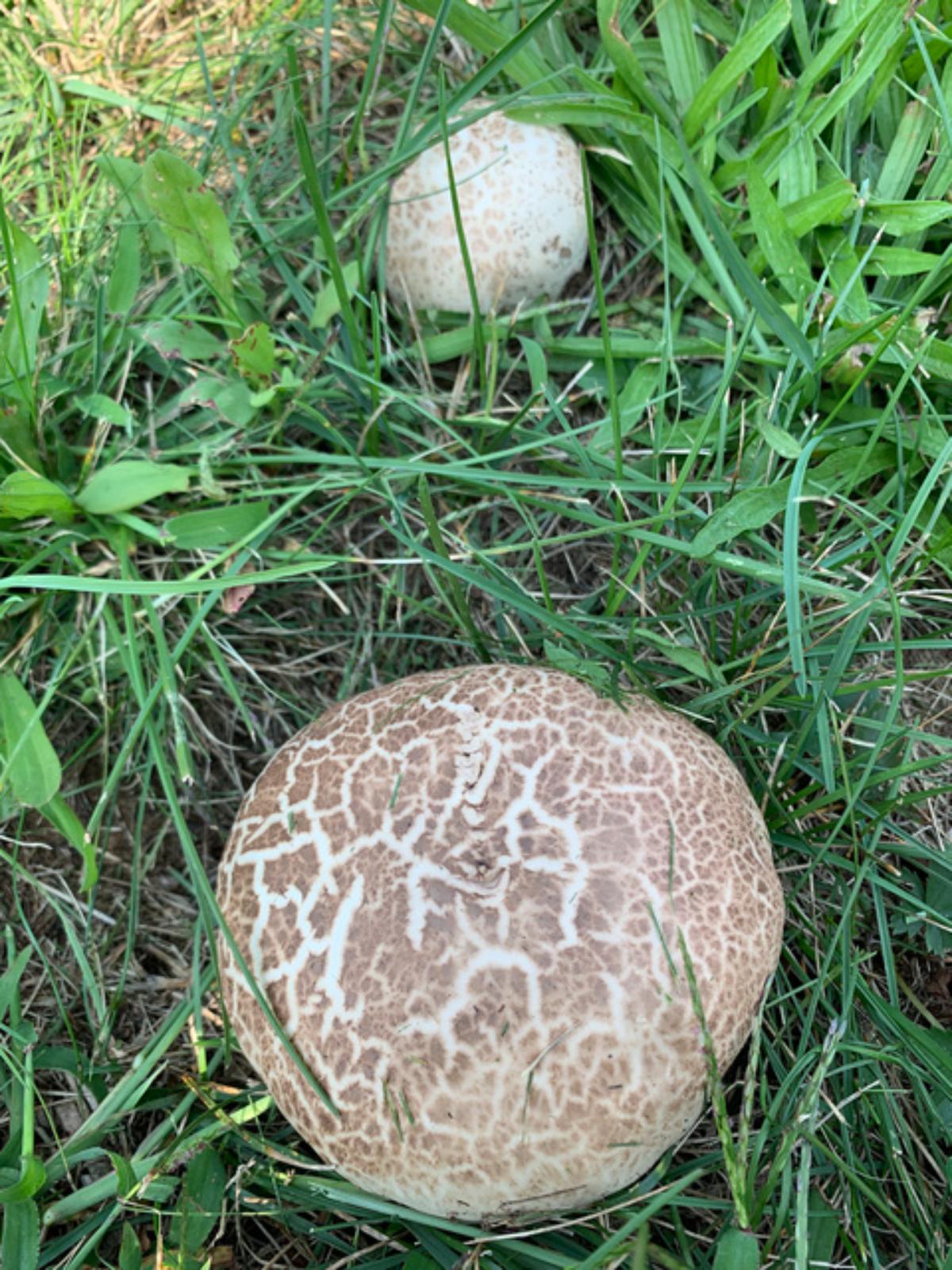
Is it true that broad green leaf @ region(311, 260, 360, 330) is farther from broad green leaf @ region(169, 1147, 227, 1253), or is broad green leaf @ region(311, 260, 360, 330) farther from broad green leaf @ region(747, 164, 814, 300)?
broad green leaf @ region(169, 1147, 227, 1253)

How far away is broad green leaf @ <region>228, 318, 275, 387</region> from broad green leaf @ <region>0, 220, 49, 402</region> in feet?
1.52

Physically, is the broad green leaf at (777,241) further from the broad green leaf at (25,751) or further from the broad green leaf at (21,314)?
the broad green leaf at (25,751)

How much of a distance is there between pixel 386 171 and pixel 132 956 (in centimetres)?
200

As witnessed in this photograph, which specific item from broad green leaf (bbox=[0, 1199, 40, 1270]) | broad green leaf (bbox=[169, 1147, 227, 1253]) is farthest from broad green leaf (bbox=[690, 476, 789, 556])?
broad green leaf (bbox=[0, 1199, 40, 1270])

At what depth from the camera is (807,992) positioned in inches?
92.9

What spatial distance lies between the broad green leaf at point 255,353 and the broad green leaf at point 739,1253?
204 cm

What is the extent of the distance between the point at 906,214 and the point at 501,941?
6.35 feet

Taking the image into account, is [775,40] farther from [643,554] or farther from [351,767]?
[351,767]

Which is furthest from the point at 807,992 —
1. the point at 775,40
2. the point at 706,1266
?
the point at 775,40

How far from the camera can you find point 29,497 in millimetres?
2338

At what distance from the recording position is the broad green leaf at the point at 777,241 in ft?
8.14

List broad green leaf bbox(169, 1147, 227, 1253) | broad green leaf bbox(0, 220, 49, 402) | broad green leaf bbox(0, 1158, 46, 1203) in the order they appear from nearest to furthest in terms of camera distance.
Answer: broad green leaf bbox(0, 1158, 46, 1203) → broad green leaf bbox(169, 1147, 227, 1253) → broad green leaf bbox(0, 220, 49, 402)

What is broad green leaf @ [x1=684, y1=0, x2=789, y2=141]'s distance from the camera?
2436 mm

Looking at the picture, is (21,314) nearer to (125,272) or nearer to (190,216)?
(125,272)
